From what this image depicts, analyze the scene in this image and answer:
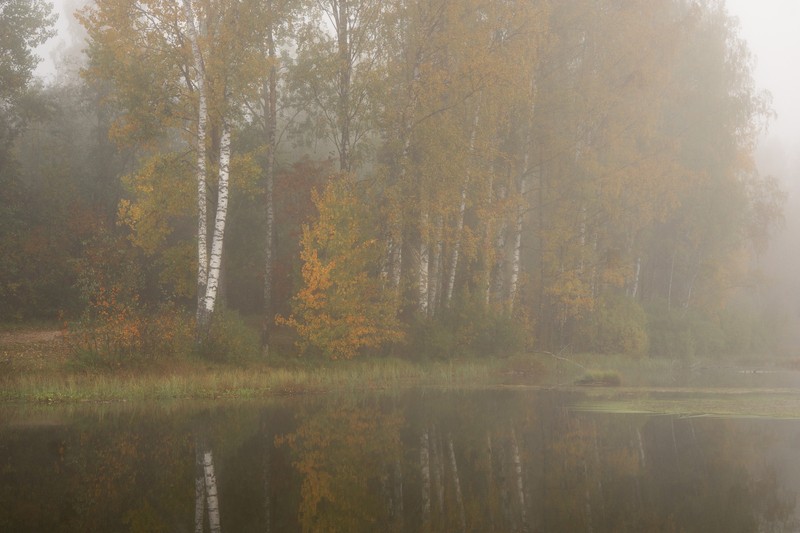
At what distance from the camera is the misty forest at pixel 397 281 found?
946cm

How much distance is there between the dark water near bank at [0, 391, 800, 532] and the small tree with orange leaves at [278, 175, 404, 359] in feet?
25.4

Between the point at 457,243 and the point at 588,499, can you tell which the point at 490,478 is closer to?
the point at 588,499

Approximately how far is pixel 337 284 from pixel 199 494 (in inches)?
607

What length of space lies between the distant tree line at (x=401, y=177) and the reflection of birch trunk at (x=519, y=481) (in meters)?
11.3

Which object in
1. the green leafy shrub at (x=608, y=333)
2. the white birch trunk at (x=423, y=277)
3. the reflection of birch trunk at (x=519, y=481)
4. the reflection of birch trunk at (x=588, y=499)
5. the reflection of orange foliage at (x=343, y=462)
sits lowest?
the reflection of birch trunk at (x=588, y=499)

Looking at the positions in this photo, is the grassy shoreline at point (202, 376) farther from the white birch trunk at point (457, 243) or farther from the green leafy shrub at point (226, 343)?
the white birch trunk at point (457, 243)

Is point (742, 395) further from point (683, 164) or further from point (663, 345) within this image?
point (683, 164)

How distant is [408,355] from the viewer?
26.4m

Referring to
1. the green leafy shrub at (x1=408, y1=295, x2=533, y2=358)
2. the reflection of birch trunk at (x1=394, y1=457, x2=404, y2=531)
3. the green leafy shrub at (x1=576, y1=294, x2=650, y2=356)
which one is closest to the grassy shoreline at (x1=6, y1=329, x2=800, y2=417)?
the green leafy shrub at (x1=408, y1=295, x2=533, y2=358)

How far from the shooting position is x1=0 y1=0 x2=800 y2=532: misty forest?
9.46m

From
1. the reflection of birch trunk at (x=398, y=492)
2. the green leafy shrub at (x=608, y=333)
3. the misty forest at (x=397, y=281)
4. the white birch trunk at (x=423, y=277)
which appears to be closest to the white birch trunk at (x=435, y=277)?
the misty forest at (x=397, y=281)

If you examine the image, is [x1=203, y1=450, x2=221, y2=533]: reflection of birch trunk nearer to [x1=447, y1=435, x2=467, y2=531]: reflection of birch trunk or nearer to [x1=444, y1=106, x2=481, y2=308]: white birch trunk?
[x1=447, y1=435, x2=467, y2=531]: reflection of birch trunk

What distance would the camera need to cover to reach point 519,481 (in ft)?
31.3

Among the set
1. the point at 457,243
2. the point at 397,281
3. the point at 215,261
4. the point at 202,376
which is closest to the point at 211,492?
the point at 202,376
